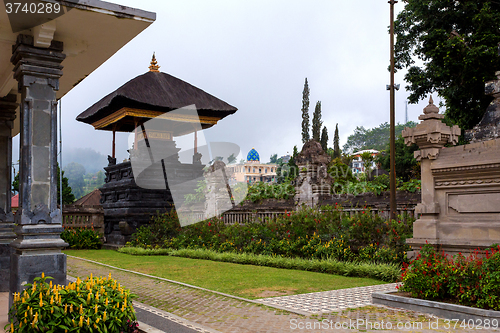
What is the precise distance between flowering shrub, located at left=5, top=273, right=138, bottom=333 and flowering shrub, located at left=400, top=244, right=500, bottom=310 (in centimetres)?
437

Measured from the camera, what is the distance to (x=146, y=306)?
6.97 meters

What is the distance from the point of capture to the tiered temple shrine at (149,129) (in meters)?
18.7

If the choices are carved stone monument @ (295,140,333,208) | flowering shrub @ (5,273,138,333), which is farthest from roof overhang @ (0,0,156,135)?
carved stone monument @ (295,140,333,208)

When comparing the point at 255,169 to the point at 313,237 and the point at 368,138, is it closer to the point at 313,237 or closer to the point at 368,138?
the point at 368,138

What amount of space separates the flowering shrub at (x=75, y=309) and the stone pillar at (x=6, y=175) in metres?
3.45

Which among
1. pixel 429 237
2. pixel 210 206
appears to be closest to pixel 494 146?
pixel 429 237

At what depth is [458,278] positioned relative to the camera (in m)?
6.27

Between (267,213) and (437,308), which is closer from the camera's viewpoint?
(437,308)

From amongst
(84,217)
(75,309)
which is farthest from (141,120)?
(75,309)

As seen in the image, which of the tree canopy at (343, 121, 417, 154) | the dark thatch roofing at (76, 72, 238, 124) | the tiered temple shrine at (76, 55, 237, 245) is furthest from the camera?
the tree canopy at (343, 121, 417, 154)

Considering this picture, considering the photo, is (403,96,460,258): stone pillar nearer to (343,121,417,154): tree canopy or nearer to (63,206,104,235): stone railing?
(63,206,104,235): stone railing

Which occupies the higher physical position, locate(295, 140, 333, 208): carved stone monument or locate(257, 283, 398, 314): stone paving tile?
locate(295, 140, 333, 208): carved stone monument

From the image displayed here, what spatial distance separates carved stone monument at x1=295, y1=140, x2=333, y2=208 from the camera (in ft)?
55.5

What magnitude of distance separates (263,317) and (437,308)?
8.25 feet
